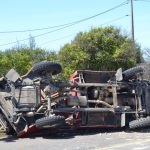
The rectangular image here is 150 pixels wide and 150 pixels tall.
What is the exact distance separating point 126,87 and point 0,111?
3751 millimetres

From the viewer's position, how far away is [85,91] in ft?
43.5

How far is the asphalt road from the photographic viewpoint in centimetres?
1034

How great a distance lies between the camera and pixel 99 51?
30.7 m

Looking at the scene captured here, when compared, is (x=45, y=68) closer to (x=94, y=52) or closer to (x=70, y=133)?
(x=70, y=133)

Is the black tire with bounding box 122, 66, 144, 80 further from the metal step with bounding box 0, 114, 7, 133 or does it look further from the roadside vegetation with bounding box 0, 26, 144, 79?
the roadside vegetation with bounding box 0, 26, 144, 79

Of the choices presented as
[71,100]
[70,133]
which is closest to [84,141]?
[70,133]

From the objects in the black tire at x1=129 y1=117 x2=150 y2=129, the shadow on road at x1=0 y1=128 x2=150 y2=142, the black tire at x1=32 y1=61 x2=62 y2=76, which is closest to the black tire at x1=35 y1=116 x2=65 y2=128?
the shadow on road at x1=0 y1=128 x2=150 y2=142

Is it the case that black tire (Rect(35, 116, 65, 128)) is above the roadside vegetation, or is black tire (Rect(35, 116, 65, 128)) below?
below

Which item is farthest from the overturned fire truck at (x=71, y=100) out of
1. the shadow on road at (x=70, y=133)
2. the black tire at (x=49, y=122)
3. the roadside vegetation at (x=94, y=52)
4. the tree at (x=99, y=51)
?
the tree at (x=99, y=51)

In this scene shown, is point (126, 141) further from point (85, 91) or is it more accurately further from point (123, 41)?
point (123, 41)

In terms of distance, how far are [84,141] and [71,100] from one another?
1.80m

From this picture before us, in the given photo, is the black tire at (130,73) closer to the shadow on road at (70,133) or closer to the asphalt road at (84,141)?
the shadow on road at (70,133)

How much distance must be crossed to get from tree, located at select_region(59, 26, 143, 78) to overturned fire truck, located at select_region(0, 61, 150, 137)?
15642mm

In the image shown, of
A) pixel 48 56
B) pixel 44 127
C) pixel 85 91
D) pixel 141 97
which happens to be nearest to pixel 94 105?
pixel 85 91
